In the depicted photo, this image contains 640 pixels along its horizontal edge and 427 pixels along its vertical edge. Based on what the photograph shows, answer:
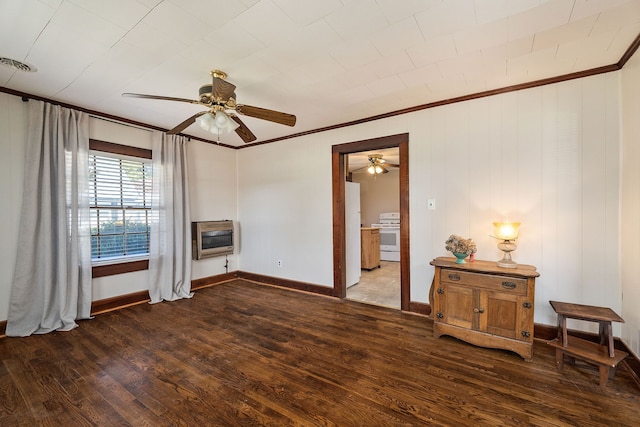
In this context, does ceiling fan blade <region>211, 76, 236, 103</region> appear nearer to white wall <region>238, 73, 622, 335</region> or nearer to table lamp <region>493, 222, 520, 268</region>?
white wall <region>238, 73, 622, 335</region>

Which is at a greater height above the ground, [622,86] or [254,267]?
[622,86]

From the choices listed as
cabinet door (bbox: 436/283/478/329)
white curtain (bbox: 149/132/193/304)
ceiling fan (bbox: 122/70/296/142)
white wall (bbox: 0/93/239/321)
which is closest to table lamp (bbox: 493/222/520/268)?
cabinet door (bbox: 436/283/478/329)

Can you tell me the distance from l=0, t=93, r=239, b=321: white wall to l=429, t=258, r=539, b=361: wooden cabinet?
3.82m

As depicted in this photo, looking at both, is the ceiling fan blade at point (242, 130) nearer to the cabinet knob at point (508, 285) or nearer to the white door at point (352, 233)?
the white door at point (352, 233)

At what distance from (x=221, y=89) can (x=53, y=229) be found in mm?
2650

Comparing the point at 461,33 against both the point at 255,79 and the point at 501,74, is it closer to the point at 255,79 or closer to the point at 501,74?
the point at 501,74

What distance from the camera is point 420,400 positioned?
178 centimetres

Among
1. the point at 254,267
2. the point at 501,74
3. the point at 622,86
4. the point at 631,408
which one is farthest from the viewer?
the point at 254,267

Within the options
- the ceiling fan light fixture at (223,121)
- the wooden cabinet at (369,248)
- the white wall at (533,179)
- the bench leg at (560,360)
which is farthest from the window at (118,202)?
A: the bench leg at (560,360)

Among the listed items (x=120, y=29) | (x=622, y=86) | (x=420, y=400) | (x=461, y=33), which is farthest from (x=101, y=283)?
(x=622, y=86)

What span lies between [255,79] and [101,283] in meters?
3.28

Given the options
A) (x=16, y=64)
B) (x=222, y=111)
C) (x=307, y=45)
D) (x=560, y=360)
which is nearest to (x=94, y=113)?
(x=16, y=64)

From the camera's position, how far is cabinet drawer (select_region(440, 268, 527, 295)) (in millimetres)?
2283

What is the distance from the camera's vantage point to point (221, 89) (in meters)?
2.17
